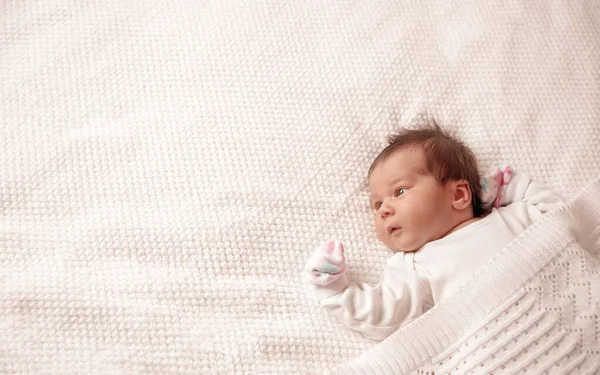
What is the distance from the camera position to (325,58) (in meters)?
1.41

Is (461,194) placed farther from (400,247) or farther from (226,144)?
(226,144)

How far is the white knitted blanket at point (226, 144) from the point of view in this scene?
106 centimetres

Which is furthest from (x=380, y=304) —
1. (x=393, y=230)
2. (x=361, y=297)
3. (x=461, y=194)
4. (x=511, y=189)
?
(x=511, y=189)

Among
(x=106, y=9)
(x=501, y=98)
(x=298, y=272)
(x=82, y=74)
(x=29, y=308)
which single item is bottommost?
(x=29, y=308)

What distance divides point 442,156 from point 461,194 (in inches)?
3.3

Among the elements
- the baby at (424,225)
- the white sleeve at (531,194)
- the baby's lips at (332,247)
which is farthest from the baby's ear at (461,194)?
the baby's lips at (332,247)

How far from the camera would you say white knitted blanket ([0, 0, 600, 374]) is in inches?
41.7

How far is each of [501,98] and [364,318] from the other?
629 millimetres

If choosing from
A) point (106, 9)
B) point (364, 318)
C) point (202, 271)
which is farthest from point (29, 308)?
point (106, 9)

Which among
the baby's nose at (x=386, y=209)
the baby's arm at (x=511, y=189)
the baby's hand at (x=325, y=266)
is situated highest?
the baby's arm at (x=511, y=189)

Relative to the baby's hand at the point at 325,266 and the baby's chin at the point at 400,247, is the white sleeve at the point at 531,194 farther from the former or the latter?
the baby's hand at the point at 325,266

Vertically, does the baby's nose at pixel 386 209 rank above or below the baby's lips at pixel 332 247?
above

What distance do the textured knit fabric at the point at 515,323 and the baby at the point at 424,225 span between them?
0.04m

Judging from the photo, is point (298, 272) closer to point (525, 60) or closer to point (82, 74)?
point (82, 74)
